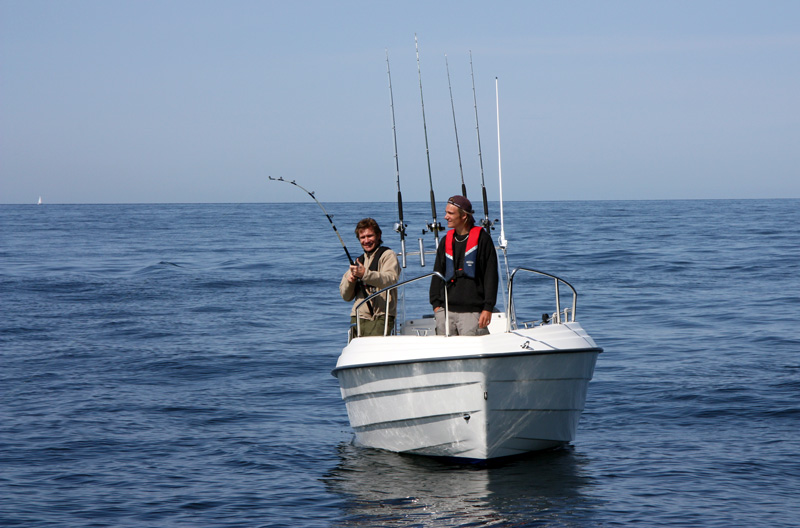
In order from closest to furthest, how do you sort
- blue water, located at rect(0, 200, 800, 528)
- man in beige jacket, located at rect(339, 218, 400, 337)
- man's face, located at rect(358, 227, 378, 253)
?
blue water, located at rect(0, 200, 800, 528)
man in beige jacket, located at rect(339, 218, 400, 337)
man's face, located at rect(358, 227, 378, 253)

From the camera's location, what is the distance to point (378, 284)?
788cm

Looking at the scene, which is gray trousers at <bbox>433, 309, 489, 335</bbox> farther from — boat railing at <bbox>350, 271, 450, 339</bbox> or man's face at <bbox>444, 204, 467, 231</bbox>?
man's face at <bbox>444, 204, 467, 231</bbox>

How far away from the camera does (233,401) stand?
11.3m

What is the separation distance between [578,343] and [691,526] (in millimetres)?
1749

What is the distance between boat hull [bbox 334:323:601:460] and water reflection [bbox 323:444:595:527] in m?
0.18

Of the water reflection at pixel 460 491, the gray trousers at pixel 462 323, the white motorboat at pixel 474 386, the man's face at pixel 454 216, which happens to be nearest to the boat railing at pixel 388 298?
the white motorboat at pixel 474 386

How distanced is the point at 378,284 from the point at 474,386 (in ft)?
4.58

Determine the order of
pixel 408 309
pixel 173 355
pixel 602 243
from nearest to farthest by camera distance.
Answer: pixel 173 355 < pixel 408 309 < pixel 602 243

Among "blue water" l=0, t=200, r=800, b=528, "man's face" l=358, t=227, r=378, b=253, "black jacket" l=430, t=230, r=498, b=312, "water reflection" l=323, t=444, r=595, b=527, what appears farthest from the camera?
"man's face" l=358, t=227, r=378, b=253

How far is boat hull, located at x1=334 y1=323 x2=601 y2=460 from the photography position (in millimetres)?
7031

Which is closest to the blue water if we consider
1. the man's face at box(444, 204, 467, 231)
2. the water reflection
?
the water reflection

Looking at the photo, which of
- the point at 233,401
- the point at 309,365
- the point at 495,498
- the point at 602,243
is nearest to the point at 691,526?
the point at 495,498

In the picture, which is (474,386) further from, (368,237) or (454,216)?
(368,237)

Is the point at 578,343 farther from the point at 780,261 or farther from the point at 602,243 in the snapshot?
the point at 602,243
